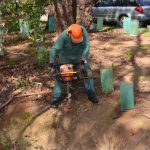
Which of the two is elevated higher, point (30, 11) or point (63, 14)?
point (30, 11)

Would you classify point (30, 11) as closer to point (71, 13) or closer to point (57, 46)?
point (57, 46)

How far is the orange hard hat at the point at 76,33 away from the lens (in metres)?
8.22

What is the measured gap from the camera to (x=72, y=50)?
8.68m

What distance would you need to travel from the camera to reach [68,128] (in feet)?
27.6

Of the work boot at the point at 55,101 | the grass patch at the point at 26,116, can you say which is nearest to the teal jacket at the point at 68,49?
the work boot at the point at 55,101

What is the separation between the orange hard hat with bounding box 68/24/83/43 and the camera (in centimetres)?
A: 822

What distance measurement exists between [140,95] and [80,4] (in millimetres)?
7438

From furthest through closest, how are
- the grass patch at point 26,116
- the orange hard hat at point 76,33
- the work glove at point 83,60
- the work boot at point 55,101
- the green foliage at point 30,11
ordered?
the green foliage at point 30,11
the work boot at point 55,101
the grass patch at point 26,116
the work glove at point 83,60
the orange hard hat at point 76,33

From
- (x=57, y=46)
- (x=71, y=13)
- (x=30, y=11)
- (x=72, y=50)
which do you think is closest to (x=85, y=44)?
(x=72, y=50)

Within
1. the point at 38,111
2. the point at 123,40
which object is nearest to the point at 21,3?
the point at 38,111

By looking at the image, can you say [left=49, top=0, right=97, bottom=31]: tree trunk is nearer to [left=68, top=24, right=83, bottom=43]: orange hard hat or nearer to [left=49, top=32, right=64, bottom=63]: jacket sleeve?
[left=49, top=32, right=64, bottom=63]: jacket sleeve

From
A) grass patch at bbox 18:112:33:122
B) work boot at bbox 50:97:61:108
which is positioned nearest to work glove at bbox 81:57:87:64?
work boot at bbox 50:97:61:108

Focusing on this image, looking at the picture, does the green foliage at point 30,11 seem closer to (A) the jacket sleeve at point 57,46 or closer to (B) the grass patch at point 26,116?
(A) the jacket sleeve at point 57,46

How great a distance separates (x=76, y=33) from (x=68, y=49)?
1.77 feet
